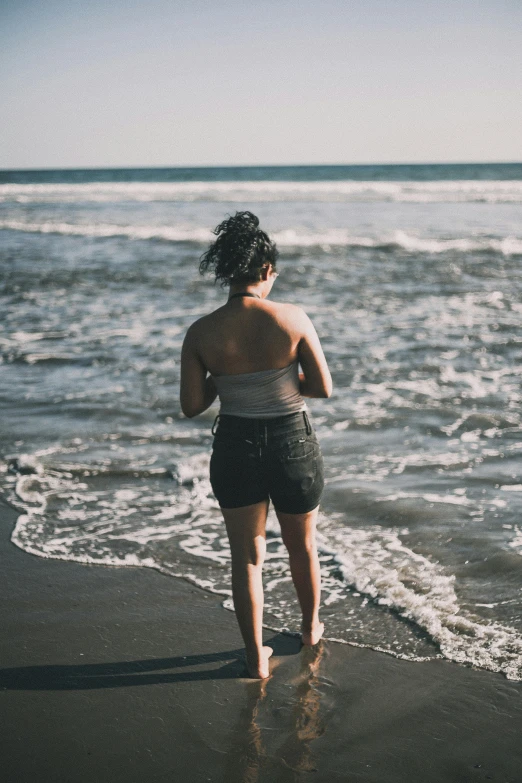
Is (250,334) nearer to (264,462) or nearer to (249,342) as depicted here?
(249,342)

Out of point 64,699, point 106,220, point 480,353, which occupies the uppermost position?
point 106,220

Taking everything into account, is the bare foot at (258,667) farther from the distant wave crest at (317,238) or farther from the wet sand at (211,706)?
the distant wave crest at (317,238)

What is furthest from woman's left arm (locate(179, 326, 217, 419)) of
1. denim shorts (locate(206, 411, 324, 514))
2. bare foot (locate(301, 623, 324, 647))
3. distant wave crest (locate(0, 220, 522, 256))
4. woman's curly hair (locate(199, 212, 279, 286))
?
distant wave crest (locate(0, 220, 522, 256))

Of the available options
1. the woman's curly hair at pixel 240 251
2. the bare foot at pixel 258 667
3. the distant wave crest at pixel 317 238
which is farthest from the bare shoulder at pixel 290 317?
the distant wave crest at pixel 317 238

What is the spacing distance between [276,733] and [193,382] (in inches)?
55.3

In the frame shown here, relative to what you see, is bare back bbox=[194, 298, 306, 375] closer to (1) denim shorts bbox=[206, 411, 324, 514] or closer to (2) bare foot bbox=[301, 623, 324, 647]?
(1) denim shorts bbox=[206, 411, 324, 514]

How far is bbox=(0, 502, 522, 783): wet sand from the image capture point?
2590 millimetres

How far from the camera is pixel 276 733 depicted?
277 centimetres

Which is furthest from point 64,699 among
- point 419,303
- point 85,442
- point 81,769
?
point 419,303

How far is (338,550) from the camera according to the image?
430 centimetres

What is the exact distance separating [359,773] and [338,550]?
5.87 ft

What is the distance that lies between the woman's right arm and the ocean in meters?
0.57

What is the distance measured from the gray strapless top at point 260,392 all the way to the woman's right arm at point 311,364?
0.04 meters

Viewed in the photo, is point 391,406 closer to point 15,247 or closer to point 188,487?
point 188,487
